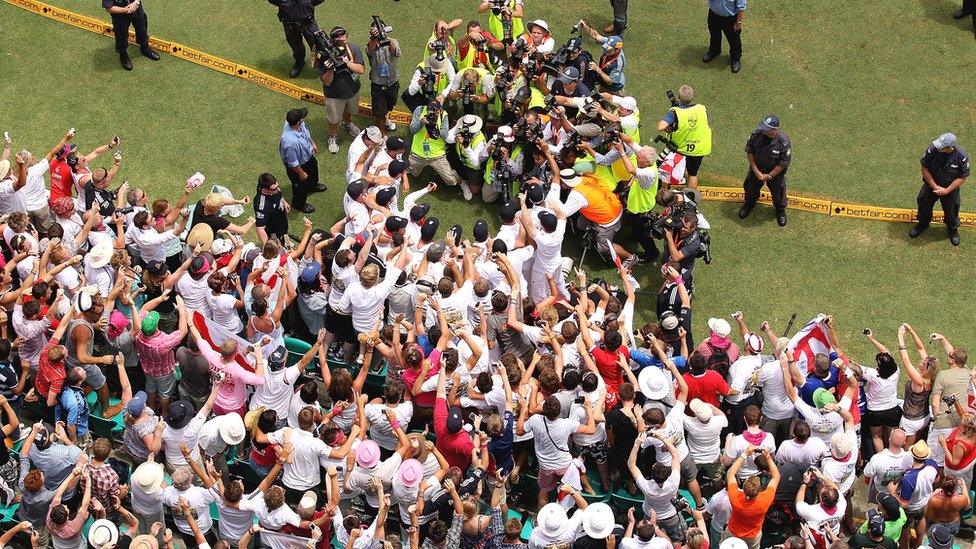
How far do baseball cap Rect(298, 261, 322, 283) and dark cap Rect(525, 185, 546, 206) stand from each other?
109 inches

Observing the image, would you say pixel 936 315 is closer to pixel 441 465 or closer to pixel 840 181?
pixel 840 181

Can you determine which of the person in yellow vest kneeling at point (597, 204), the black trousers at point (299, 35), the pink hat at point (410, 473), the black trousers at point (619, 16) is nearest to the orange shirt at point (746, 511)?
the pink hat at point (410, 473)

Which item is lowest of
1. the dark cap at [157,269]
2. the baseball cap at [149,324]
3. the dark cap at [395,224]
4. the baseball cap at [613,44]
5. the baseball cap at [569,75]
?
the dark cap at [157,269]

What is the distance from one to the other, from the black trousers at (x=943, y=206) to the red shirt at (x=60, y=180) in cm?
1091

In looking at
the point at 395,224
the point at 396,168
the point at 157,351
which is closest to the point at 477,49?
the point at 396,168

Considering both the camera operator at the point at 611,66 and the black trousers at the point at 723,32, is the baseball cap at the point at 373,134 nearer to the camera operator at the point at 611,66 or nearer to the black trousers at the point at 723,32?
the camera operator at the point at 611,66

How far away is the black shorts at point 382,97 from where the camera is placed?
58.5 ft

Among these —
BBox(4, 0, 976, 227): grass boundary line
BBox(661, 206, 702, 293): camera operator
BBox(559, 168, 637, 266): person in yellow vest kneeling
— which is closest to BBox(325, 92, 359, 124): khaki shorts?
BBox(4, 0, 976, 227): grass boundary line

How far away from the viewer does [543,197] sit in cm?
1532

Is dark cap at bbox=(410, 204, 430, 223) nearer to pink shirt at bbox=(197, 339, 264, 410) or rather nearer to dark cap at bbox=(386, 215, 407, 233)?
dark cap at bbox=(386, 215, 407, 233)

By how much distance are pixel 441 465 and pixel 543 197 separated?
414 cm

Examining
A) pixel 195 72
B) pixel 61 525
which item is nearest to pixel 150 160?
pixel 195 72

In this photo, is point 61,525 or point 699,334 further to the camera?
point 699,334

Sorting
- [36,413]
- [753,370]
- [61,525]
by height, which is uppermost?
[753,370]
